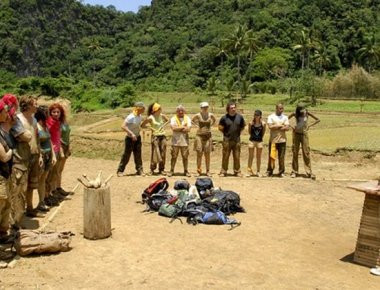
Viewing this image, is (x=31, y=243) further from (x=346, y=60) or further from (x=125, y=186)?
(x=346, y=60)

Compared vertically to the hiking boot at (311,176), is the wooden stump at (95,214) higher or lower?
higher

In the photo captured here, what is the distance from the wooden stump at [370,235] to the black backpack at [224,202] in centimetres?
237

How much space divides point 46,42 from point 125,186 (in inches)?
3863

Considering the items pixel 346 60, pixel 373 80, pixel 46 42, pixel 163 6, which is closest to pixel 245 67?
pixel 346 60

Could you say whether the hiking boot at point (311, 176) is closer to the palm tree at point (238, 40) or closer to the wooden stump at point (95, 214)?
the wooden stump at point (95, 214)

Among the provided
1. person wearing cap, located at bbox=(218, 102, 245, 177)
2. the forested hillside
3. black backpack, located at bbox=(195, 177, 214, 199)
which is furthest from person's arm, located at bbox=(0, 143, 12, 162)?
the forested hillside

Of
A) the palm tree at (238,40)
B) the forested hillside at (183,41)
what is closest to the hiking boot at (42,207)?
the forested hillside at (183,41)

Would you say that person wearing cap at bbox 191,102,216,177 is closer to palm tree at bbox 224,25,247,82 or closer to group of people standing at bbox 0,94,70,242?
group of people standing at bbox 0,94,70,242

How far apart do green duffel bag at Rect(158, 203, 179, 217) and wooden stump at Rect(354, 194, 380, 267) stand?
2.83 m

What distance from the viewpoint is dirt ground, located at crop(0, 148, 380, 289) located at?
5.43 metres

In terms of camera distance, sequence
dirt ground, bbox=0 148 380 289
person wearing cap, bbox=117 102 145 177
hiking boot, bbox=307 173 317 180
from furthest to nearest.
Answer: hiking boot, bbox=307 173 317 180, person wearing cap, bbox=117 102 145 177, dirt ground, bbox=0 148 380 289

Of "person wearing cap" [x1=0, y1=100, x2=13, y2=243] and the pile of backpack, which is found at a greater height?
"person wearing cap" [x1=0, y1=100, x2=13, y2=243]

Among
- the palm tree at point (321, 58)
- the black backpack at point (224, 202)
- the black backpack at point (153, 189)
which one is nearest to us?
the black backpack at point (224, 202)

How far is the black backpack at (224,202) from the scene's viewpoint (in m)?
7.96
